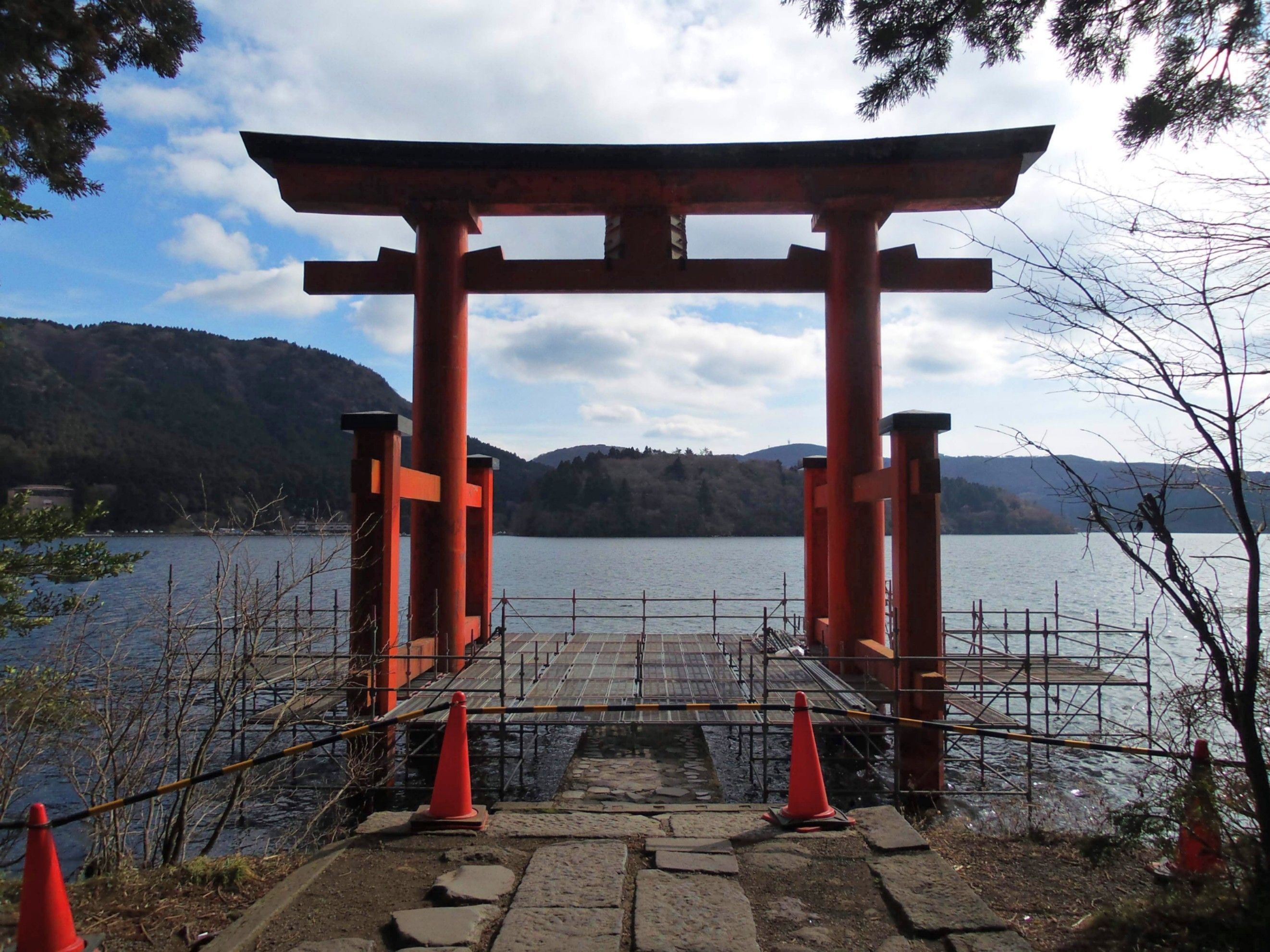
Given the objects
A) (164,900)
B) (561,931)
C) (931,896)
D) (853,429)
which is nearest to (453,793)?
(164,900)

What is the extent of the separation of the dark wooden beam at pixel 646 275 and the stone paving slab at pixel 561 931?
30.0 ft

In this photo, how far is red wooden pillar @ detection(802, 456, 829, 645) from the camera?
13.9m

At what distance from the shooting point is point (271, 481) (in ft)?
244

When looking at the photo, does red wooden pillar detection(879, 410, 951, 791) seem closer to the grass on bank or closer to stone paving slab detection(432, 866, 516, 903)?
stone paving slab detection(432, 866, 516, 903)

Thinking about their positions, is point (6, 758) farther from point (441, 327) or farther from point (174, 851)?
point (441, 327)

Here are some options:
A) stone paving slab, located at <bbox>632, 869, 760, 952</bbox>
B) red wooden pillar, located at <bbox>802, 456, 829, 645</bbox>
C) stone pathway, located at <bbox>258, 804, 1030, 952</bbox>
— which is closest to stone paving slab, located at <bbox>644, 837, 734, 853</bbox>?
stone pathway, located at <bbox>258, 804, 1030, 952</bbox>

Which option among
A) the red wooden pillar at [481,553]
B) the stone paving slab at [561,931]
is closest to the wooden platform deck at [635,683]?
the red wooden pillar at [481,553]

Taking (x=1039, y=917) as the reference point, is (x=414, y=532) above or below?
above

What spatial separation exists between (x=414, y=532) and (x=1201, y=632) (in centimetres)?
948

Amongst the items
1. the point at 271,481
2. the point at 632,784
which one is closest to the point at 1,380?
the point at 271,481

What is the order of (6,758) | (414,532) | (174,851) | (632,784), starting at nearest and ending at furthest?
(174,851) < (6,758) < (632,784) < (414,532)

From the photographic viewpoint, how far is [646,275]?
11.7 metres

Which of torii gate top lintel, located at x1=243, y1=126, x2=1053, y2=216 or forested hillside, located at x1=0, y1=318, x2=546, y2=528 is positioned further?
forested hillside, located at x1=0, y1=318, x2=546, y2=528

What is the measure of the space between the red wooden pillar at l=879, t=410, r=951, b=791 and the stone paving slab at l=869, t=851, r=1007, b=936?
4.73m
